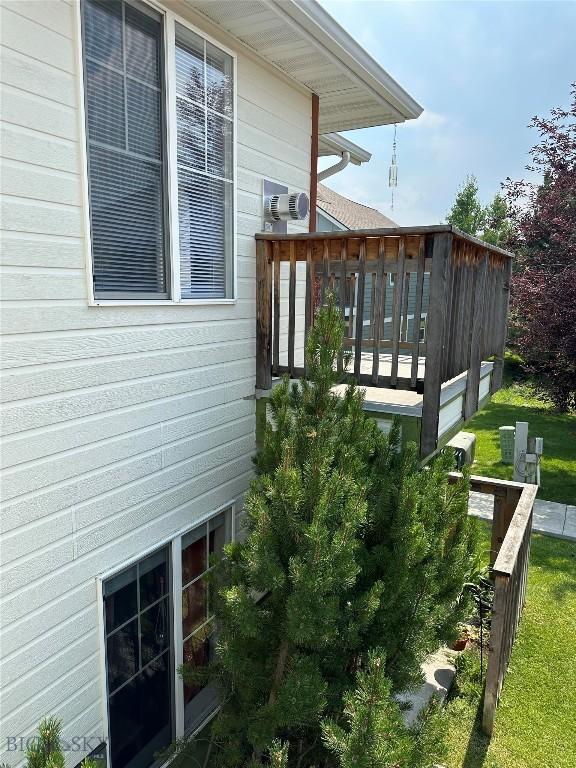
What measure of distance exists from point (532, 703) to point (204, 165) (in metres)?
4.83

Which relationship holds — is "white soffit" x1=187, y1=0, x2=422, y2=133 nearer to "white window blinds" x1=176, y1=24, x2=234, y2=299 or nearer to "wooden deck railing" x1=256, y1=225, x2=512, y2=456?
"white window blinds" x1=176, y1=24, x2=234, y2=299

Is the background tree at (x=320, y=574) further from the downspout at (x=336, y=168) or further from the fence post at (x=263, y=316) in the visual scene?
the downspout at (x=336, y=168)

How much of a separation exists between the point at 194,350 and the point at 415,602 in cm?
196

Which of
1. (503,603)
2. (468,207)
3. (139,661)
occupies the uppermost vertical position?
(468,207)

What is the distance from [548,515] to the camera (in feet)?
25.7

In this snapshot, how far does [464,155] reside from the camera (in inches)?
1121

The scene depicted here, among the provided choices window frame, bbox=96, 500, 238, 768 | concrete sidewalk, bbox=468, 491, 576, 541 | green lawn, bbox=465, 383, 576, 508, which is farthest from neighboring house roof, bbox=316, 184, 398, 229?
window frame, bbox=96, 500, 238, 768

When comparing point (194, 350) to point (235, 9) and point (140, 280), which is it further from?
point (235, 9)

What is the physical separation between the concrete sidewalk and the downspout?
5.03 meters

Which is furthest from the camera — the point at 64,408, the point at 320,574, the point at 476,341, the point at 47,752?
the point at 476,341

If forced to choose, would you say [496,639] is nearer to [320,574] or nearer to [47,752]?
[320,574]

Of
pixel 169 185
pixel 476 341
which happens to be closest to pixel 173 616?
pixel 169 185

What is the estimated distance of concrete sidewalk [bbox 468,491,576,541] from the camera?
7234 millimetres

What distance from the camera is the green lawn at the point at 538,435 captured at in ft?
30.4
